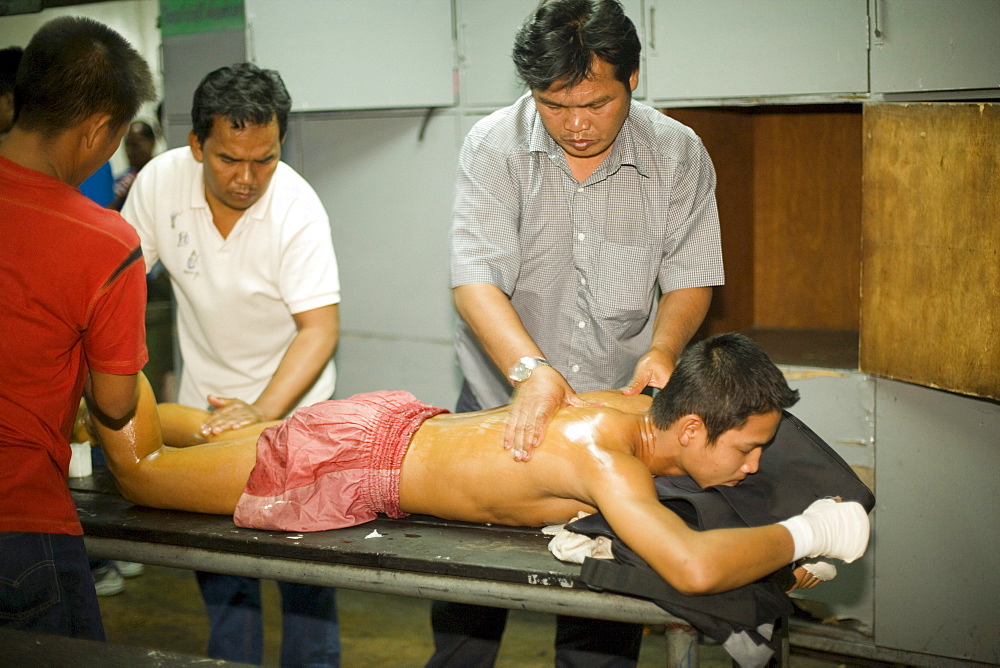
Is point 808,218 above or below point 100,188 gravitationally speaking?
below

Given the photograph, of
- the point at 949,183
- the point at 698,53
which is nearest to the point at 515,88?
the point at 698,53

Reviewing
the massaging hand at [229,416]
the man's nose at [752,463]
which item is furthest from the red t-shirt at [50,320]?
the man's nose at [752,463]

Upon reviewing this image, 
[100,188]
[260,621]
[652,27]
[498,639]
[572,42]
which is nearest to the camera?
[572,42]

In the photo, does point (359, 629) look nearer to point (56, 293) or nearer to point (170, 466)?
point (170, 466)

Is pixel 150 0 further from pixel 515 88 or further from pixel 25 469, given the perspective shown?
pixel 25 469

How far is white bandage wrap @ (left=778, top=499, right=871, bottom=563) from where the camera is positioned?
194cm

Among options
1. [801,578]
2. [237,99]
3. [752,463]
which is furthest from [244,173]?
[801,578]

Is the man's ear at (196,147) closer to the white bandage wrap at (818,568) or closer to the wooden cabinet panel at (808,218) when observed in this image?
the white bandage wrap at (818,568)

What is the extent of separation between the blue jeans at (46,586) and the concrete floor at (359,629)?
1547 millimetres

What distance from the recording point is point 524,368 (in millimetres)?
2260

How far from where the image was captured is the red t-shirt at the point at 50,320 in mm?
1732

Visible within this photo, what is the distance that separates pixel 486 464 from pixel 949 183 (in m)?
1.58

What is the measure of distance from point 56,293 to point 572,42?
4.04 feet

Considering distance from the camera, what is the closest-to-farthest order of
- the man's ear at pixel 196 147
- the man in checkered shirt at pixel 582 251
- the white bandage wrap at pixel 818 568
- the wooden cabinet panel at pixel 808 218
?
1. the white bandage wrap at pixel 818 568
2. the man in checkered shirt at pixel 582 251
3. the man's ear at pixel 196 147
4. the wooden cabinet panel at pixel 808 218
